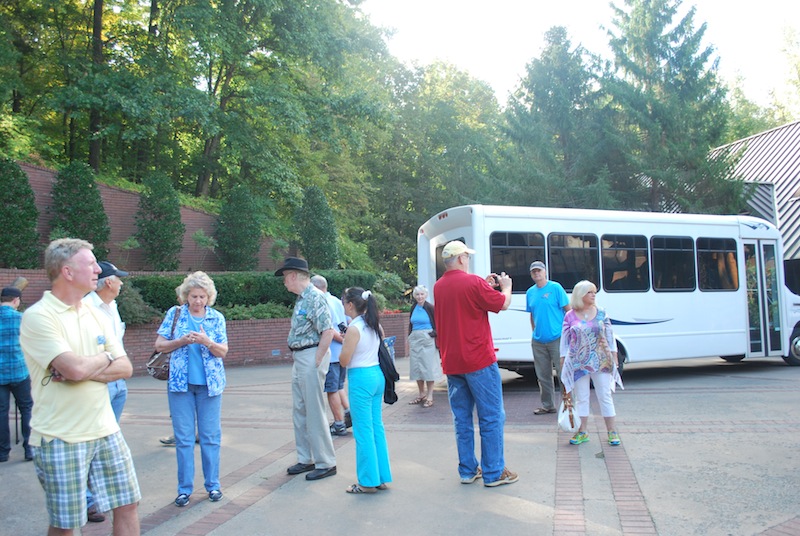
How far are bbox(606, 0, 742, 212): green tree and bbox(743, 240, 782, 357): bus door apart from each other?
9.03m

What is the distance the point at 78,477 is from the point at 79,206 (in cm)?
1482

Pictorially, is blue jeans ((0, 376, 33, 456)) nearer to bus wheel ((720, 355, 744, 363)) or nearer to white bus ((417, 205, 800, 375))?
white bus ((417, 205, 800, 375))

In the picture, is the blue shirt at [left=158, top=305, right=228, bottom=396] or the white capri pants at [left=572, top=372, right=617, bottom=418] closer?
the blue shirt at [left=158, top=305, right=228, bottom=396]

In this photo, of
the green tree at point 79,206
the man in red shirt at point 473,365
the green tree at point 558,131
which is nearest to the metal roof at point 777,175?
the green tree at point 558,131

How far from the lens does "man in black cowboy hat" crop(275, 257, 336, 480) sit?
6.18m

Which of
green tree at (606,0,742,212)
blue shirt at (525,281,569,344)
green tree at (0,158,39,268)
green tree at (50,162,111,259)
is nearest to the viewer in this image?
blue shirt at (525,281,569,344)

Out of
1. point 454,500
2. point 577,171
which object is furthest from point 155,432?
point 577,171

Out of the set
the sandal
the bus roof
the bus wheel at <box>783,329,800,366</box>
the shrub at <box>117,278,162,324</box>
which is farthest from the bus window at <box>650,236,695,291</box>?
the shrub at <box>117,278,162,324</box>

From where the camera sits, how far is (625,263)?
12.4m

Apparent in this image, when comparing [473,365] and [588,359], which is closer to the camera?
[473,365]

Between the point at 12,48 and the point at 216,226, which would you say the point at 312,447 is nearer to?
the point at 216,226

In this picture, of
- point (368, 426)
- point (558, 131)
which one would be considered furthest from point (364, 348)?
point (558, 131)

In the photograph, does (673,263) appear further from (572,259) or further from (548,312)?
(548,312)

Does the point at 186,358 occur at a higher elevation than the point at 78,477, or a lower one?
higher
